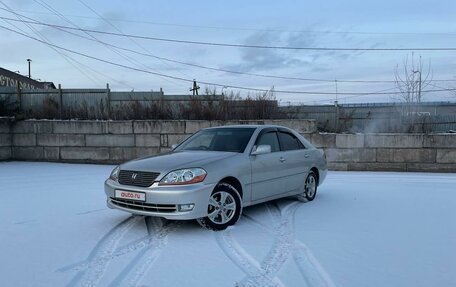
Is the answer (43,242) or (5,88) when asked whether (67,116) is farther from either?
(43,242)

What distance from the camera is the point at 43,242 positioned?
16.5 ft

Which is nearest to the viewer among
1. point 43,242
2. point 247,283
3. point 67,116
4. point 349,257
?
point 247,283

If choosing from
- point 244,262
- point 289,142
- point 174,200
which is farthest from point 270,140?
point 244,262

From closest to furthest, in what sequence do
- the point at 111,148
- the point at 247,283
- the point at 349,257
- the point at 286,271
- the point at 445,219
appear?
the point at 247,283, the point at 286,271, the point at 349,257, the point at 445,219, the point at 111,148

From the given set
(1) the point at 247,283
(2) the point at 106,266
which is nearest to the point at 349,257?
(1) the point at 247,283

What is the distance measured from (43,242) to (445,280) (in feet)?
14.3

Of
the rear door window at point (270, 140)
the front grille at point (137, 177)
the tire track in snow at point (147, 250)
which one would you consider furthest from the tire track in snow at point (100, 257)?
the rear door window at point (270, 140)

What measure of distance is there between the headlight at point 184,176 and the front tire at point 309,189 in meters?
2.93

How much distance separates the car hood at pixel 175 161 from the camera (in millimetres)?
5527

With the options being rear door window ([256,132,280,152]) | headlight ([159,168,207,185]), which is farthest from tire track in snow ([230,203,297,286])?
rear door window ([256,132,280,152])

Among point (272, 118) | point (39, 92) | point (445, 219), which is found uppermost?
point (39, 92)

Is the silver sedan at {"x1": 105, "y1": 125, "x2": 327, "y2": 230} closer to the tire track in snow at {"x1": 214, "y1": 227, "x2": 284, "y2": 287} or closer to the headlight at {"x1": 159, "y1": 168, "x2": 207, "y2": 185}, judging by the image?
the headlight at {"x1": 159, "y1": 168, "x2": 207, "y2": 185}

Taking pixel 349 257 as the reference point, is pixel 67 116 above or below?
above

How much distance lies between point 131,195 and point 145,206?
26 cm
